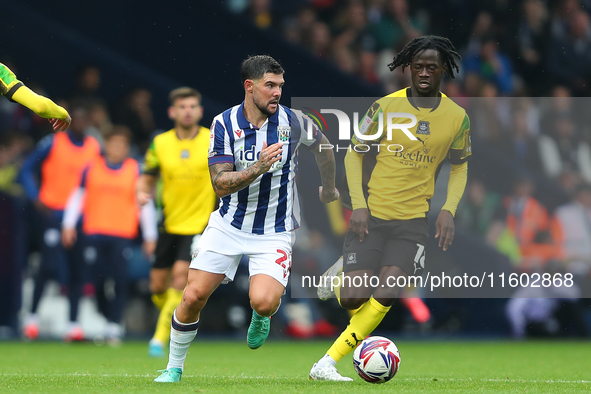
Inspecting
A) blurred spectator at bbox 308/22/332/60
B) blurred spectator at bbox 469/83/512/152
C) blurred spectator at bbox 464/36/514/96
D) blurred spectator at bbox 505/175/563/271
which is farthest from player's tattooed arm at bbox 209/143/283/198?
blurred spectator at bbox 464/36/514/96

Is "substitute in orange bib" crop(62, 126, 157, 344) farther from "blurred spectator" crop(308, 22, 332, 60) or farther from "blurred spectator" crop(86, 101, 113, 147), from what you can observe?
"blurred spectator" crop(308, 22, 332, 60)

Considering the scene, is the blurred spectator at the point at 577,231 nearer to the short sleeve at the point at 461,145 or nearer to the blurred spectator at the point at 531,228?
the blurred spectator at the point at 531,228

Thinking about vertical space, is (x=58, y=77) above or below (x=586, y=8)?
below

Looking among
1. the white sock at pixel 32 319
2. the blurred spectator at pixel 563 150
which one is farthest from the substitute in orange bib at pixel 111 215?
the blurred spectator at pixel 563 150

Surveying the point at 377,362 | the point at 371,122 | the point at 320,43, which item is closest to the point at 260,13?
the point at 320,43

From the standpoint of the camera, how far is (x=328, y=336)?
36.2 feet

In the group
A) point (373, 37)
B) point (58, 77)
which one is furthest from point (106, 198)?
point (373, 37)

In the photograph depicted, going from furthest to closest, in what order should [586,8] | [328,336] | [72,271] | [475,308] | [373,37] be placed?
[586,8]
[373,37]
[475,308]
[328,336]
[72,271]

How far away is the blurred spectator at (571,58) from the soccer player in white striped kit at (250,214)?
9605 mm

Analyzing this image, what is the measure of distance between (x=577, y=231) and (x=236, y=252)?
722cm

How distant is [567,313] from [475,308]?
1.19m

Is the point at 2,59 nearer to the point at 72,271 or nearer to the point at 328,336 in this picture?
→ the point at 72,271

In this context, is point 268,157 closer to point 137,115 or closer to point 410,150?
point 410,150

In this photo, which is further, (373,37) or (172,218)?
(373,37)
